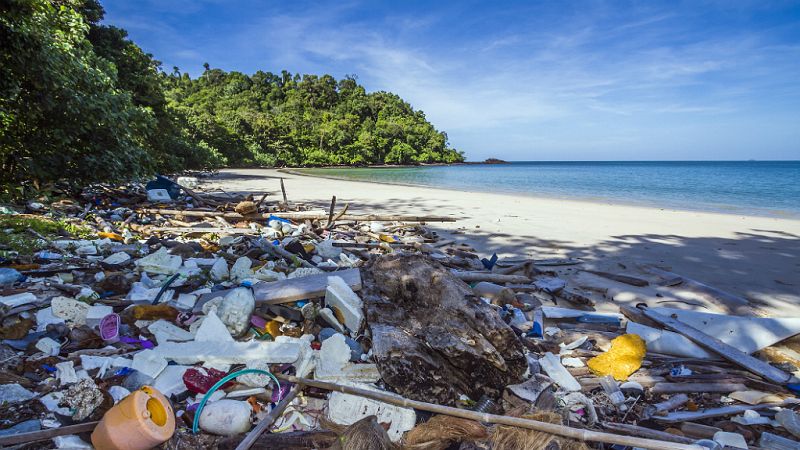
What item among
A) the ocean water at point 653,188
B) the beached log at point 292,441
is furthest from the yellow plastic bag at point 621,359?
the ocean water at point 653,188

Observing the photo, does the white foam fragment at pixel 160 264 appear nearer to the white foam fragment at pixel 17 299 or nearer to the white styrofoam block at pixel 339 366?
the white foam fragment at pixel 17 299

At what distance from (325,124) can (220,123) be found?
2760 centimetres

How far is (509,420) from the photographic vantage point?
212cm

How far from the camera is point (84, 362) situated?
276 cm

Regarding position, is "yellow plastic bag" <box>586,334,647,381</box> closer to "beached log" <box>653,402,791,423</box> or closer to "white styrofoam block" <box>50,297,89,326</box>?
"beached log" <box>653,402,791,423</box>

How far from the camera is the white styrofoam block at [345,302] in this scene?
133 inches

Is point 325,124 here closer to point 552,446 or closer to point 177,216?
point 177,216

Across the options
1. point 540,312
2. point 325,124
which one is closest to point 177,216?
point 540,312

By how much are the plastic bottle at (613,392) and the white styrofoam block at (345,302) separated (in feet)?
6.69

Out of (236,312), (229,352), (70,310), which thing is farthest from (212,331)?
(70,310)

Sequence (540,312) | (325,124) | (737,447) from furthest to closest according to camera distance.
Result: (325,124)
(540,312)
(737,447)

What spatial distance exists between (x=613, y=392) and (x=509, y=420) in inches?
51.4

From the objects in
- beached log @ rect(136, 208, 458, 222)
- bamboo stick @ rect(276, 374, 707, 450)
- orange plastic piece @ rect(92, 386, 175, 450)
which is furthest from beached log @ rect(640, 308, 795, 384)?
beached log @ rect(136, 208, 458, 222)

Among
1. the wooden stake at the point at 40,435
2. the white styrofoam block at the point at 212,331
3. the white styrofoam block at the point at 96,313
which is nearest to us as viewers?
the wooden stake at the point at 40,435
